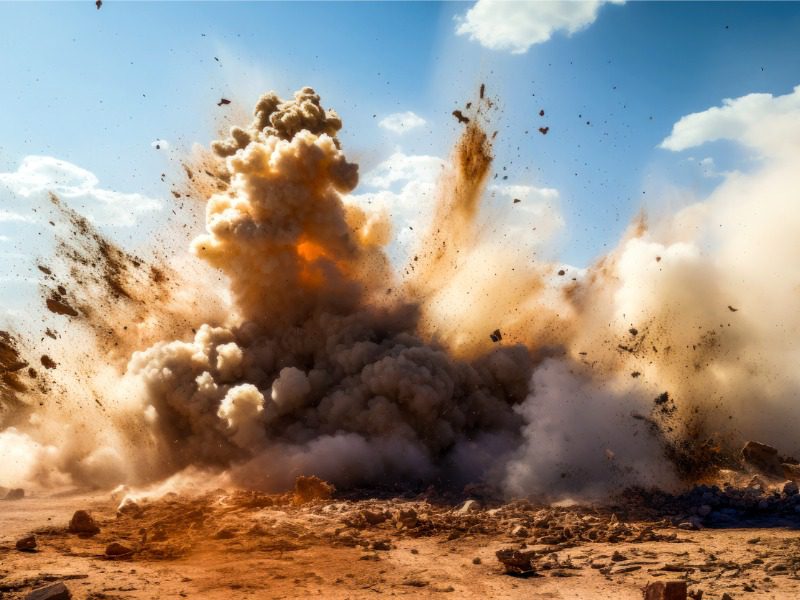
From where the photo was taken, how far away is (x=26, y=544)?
19.2m

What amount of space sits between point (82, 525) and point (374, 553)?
9.84 metres

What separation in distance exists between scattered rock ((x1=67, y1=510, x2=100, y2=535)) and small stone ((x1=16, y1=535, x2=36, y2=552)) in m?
2.58

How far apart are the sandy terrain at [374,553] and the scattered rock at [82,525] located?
322 mm

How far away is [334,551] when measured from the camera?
65.6 ft

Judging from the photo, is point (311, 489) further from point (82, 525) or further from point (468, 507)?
point (82, 525)

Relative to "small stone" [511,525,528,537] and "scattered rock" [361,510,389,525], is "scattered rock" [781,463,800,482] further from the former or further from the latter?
"scattered rock" [361,510,389,525]

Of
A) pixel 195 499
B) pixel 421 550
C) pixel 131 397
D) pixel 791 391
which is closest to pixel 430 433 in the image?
pixel 195 499

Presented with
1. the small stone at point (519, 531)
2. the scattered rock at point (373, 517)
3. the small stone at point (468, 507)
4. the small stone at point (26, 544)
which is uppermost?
the small stone at point (26, 544)

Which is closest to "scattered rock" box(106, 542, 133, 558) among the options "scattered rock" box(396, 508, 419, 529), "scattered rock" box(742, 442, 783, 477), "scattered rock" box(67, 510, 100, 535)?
"scattered rock" box(67, 510, 100, 535)

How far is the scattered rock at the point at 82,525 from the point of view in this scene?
2198 cm

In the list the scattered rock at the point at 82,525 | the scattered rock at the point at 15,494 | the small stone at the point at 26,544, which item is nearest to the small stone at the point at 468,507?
the scattered rock at the point at 82,525

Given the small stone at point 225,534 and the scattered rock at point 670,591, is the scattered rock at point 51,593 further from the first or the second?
the scattered rock at point 670,591

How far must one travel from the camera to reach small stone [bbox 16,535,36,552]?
19.2 m

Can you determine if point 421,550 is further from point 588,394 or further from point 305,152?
point 305,152
